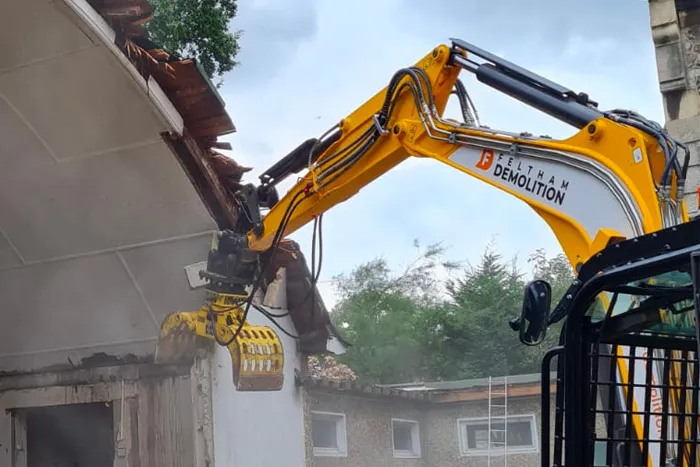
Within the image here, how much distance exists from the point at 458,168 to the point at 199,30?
7.22 metres

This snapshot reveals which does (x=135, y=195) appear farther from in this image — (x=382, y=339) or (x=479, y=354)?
(x=382, y=339)

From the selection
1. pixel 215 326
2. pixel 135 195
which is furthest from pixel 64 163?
pixel 215 326

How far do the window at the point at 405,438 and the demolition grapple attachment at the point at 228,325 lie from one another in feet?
19.5

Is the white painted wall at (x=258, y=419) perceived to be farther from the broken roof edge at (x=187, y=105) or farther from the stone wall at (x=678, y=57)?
the stone wall at (x=678, y=57)

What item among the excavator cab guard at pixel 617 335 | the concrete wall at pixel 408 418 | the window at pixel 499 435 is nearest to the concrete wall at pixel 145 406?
the concrete wall at pixel 408 418

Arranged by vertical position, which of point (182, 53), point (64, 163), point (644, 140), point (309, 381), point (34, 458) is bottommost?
point (34, 458)

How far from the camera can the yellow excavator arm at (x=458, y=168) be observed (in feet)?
10.5

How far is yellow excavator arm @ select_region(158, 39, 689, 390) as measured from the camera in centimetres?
319

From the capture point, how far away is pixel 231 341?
5.67 metres

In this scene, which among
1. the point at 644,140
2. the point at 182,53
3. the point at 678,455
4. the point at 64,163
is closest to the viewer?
the point at 678,455

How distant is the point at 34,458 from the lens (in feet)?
25.0

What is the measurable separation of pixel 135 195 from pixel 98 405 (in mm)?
2265

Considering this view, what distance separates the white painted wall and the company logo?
3.33 meters

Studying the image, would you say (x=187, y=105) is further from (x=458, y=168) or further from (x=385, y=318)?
(x=385, y=318)
